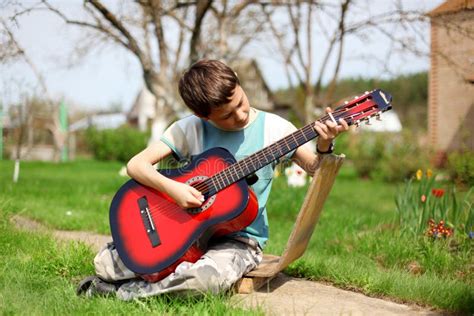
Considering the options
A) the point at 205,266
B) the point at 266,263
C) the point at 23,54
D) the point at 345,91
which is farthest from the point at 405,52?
the point at 345,91

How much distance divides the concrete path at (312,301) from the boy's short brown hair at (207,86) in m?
0.89

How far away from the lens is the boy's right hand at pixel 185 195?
275cm

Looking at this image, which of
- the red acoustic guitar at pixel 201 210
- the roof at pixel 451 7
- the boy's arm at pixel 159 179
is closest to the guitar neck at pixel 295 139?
the red acoustic guitar at pixel 201 210

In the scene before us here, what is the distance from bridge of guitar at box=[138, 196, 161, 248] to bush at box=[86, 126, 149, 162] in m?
19.9

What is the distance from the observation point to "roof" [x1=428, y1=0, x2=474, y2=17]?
15.8 ft

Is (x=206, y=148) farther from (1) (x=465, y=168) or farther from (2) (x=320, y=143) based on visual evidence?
(1) (x=465, y=168)

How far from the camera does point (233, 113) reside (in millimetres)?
2920

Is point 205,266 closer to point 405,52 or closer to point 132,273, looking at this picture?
point 132,273

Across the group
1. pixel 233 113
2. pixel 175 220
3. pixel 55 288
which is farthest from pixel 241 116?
pixel 55 288

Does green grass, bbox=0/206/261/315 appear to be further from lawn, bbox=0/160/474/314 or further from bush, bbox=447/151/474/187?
bush, bbox=447/151/474/187

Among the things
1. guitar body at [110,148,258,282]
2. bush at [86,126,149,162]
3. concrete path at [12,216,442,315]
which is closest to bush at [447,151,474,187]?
concrete path at [12,216,442,315]

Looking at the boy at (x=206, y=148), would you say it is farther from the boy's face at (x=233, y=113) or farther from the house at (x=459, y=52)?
the house at (x=459, y=52)

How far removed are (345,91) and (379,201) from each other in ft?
74.6

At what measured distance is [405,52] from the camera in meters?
7.38
